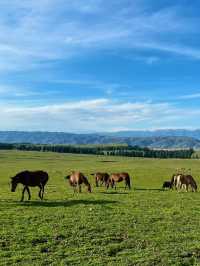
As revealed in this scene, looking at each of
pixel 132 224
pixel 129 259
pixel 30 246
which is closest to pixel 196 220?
pixel 132 224

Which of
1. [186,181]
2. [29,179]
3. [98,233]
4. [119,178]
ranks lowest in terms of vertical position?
[98,233]

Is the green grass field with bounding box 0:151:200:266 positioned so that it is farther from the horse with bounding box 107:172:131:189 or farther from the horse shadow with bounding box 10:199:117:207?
the horse with bounding box 107:172:131:189

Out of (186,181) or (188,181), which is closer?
(188,181)

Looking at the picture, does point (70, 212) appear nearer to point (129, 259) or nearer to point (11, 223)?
point (11, 223)

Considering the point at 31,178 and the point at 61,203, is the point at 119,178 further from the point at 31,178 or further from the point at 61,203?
the point at 61,203

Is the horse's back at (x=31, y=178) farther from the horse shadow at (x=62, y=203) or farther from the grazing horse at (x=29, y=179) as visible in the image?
the horse shadow at (x=62, y=203)

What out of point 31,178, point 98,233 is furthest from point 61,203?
point 98,233

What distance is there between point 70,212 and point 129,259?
7.91 m

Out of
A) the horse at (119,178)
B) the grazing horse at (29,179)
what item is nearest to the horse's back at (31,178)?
the grazing horse at (29,179)

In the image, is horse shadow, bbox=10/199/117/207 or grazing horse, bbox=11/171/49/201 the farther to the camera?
grazing horse, bbox=11/171/49/201

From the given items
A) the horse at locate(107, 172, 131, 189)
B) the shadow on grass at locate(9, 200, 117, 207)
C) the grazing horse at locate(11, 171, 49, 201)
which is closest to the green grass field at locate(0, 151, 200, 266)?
the shadow on grass at locate(9, 200, 117, 207)

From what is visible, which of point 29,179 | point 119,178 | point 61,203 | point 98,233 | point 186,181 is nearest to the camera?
point 98,233

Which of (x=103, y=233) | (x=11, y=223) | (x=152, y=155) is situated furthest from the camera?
(x=152, y=155)

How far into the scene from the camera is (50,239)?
1422 cm
